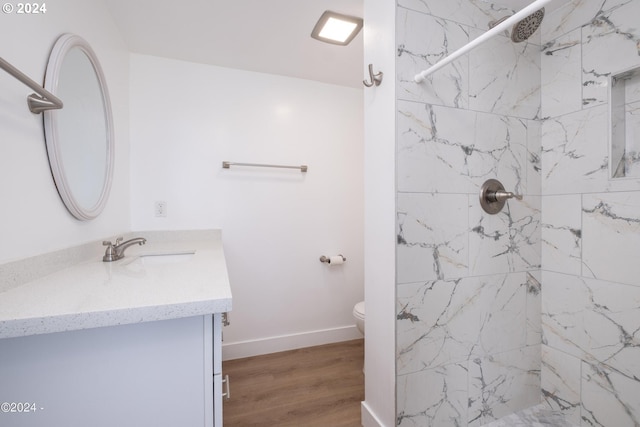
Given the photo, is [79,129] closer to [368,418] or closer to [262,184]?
[262,184]

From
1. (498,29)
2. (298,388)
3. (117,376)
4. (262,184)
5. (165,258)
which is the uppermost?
(498,29)

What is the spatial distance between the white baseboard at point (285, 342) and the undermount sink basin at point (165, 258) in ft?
3.01

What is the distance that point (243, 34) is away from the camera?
1.67 meters

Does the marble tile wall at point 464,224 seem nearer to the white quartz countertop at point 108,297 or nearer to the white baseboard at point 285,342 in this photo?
the white quartz countertop at point 108,297

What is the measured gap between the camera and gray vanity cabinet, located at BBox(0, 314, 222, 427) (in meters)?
0.62

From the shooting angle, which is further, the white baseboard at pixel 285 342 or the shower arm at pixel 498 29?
the white baseboard at pixel 285 342

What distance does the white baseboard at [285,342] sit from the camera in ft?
6.71

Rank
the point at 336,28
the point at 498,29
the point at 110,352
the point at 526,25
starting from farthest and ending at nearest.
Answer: the point at 336,28
the point at 526,25
the point at 498,29
the point at 110,352

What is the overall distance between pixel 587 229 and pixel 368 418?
147cm

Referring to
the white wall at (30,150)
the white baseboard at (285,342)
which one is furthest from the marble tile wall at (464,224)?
the white wall at (30,150)

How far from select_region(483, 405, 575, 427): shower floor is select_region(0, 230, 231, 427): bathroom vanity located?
1.51 m

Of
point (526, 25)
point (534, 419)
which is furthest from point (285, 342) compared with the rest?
point (526, 25)

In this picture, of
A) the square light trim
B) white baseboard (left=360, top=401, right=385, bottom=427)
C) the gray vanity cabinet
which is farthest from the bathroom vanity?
the square light trim

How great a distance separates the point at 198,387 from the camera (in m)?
0.72
